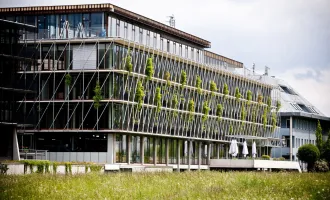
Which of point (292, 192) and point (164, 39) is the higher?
point (164, 39)

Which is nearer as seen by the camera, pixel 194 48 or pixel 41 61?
pixel 41 61

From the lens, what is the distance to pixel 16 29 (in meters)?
65.8

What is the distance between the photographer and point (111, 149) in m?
77.0

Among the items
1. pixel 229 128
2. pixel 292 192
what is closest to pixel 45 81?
pixel 229 128

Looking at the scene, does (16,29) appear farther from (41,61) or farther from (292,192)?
(292,192)

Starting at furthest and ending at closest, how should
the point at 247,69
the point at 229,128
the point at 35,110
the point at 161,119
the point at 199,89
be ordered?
the point at 247,69
the point at 229,128
the point at 199,89
the point at 161,119
the point at 35,110

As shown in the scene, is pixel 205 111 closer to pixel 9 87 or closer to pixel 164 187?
pixel 9 87

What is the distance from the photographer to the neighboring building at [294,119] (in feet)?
404

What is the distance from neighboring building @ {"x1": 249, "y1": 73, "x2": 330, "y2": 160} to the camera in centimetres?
12315

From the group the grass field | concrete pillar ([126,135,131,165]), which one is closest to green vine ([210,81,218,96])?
concrete pillar ([126,135,131,165])

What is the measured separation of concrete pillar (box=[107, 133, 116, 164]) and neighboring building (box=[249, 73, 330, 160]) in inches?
1691

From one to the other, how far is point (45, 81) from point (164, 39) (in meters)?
15.4

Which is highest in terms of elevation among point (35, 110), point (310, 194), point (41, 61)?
point (41, 61)

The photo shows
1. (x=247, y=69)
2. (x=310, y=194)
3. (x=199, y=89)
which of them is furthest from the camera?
(x=247, y=69)
